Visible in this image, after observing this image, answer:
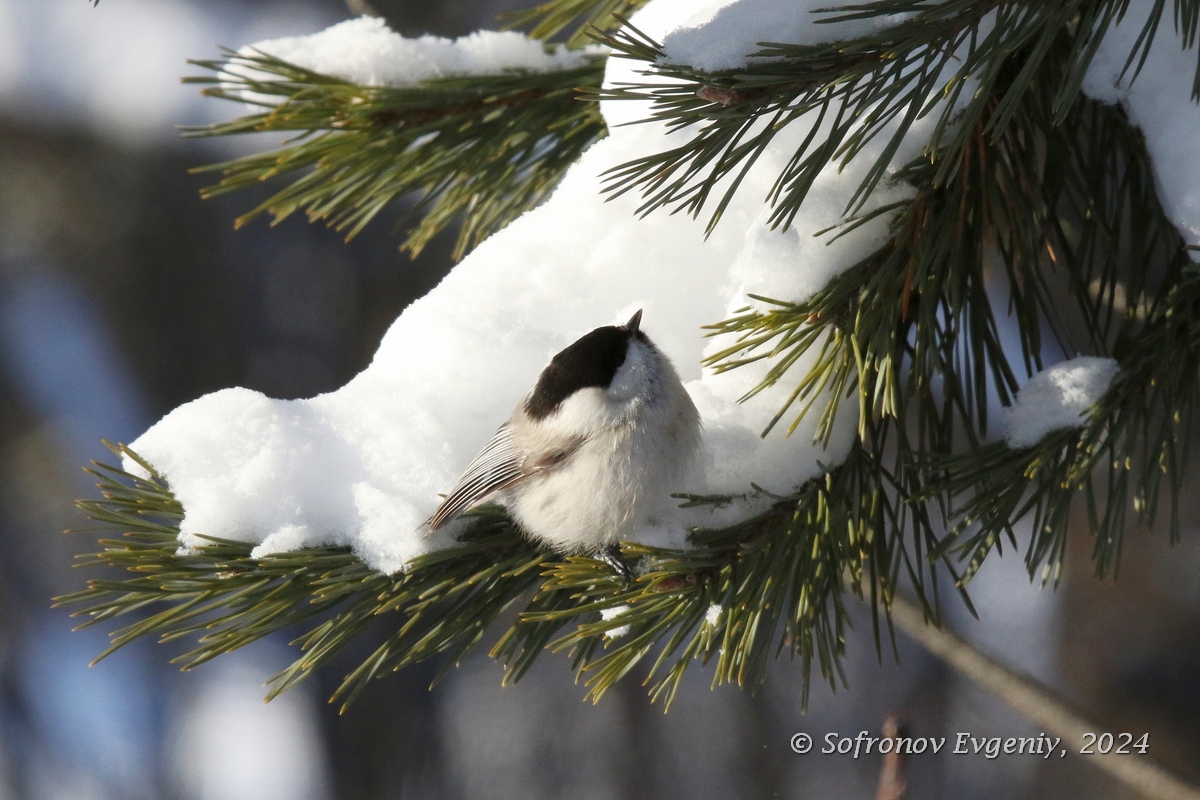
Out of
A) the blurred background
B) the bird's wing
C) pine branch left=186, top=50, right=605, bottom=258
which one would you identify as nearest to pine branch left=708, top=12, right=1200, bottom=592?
the bird's wing

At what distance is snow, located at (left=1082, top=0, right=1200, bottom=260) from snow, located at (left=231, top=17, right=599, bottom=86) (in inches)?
21.1

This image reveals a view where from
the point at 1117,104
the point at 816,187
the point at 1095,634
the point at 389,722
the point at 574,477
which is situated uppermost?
the point at 1117,104

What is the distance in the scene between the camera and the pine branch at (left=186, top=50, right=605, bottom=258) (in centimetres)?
85

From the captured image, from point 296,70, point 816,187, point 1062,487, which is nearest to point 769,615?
point 1062,487

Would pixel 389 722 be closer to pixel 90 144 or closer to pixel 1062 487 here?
pixel 90 144

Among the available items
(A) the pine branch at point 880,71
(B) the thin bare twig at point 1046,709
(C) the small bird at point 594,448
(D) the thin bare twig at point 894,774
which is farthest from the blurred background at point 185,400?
(A) the pine branch at point 880,71

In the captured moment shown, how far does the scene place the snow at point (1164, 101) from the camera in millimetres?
609

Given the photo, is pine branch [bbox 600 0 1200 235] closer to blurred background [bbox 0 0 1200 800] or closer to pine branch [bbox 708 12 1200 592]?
pine branch [bbox 708 12 1200 592]

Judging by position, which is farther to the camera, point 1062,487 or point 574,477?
point 574,477

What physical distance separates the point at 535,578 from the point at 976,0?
56cm

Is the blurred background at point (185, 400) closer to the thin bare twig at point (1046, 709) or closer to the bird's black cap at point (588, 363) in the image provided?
the thin bare twig at point (1046, 709)

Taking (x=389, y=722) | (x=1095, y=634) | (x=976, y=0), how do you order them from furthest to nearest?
(x=389, y=722) → (x=1095, y=634) → (x=976, y=0)

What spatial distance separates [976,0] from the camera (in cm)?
51

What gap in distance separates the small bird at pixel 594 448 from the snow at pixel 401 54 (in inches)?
13.3
